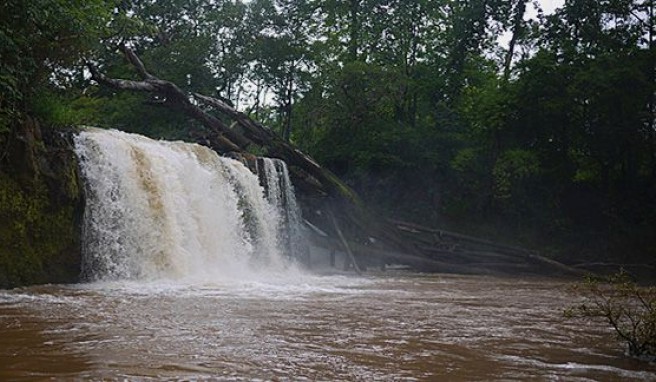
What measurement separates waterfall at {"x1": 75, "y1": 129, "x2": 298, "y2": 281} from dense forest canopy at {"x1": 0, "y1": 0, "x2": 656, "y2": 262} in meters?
5.16

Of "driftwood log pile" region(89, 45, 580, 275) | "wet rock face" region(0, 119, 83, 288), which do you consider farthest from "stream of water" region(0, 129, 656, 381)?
"driftwood log pile" region(89, 45, 580, 275)

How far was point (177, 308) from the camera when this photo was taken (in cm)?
867

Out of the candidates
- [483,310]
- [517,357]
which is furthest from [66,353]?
[483,310]

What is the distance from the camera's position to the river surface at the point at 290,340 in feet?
16.3

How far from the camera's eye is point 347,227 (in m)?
23.1

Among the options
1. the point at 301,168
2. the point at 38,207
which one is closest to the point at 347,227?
the point at 301,168

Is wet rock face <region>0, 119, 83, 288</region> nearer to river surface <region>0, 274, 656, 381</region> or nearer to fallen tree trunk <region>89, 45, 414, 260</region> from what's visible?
river surface <region>0, 274, 656, 381</region>

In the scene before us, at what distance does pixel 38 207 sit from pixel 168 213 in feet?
10.3

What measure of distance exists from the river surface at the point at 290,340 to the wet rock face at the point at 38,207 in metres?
1.61

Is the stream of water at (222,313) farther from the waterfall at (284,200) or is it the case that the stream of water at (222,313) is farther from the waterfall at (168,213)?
the waterfall at (284,200)

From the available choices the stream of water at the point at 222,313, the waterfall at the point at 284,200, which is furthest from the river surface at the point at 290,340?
the waterfall at the point at 284,200

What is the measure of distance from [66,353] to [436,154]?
2299cm

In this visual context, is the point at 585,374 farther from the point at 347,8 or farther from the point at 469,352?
the point at 347,8

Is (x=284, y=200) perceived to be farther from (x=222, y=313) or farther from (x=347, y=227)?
(x=222, y=313)
